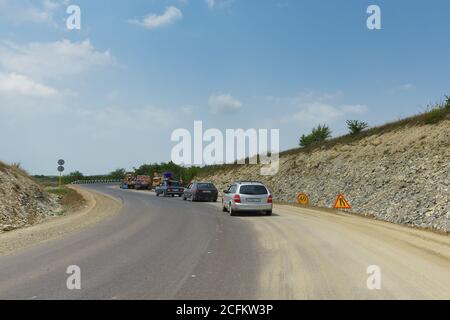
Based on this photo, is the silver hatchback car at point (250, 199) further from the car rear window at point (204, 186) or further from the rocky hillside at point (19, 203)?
the car rear window at point (204, 186)

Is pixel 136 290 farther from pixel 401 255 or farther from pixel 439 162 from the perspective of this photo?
pixel 439 162

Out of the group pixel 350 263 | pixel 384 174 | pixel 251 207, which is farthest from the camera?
pixel 384 174

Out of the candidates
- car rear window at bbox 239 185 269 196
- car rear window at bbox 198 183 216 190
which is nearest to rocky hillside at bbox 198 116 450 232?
car rear window at bbox 239 185 269 196

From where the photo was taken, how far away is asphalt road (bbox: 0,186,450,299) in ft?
21.8

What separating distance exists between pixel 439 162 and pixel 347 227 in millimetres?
11363

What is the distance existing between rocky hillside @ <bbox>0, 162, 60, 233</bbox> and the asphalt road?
8.22 meters

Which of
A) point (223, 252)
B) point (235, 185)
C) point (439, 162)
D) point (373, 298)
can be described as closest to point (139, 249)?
point (223, 252)

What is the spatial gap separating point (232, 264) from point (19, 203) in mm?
19035

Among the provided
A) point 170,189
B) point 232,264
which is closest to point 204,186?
point 170,189

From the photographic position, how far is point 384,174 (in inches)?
1084

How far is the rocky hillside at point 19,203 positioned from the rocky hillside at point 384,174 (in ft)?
58.2

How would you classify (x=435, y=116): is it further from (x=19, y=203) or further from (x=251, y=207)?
(x=19, y=203)

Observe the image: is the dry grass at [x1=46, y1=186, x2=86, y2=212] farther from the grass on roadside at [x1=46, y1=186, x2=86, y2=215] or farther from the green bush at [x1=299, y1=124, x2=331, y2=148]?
the green bush at [x1=299, y1=124, x2=331, y2=148]
